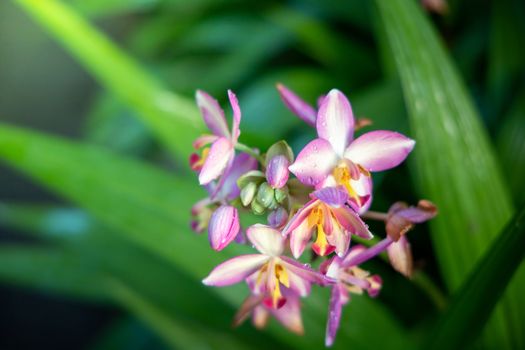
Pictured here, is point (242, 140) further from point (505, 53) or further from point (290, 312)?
point (505, 53)

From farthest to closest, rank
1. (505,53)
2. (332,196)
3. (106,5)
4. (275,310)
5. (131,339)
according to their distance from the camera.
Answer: (131,339)
(106,5)
(505,53)
(275,310)
(332,196)

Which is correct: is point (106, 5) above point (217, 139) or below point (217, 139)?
above

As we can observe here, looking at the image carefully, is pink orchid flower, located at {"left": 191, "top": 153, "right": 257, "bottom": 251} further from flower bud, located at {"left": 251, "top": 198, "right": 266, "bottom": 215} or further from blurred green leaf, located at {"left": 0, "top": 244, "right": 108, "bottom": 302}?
blurred green leaf, located at {"left": 0, "top": 244, "right": 108, "bottom": 302}

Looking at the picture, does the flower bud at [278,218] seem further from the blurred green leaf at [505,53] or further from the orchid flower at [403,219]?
the blurred green leaf at [505,53]

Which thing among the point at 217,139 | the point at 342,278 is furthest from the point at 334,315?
the point at 217,139

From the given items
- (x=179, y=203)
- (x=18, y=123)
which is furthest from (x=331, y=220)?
(x=18, y=123)

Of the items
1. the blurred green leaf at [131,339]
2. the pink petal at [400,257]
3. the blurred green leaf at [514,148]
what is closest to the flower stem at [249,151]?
the pink petal at [400,257]
